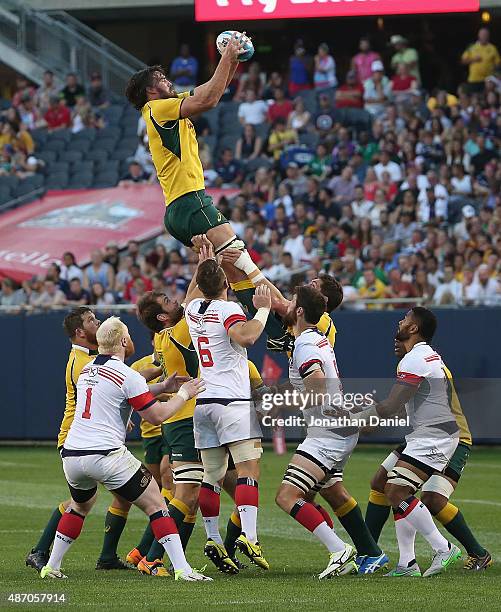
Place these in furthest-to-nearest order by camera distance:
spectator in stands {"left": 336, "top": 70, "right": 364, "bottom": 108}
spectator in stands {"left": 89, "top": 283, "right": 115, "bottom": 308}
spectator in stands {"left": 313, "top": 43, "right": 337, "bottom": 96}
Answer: spectator in stands {"left": 313, "top": 43, "right": 337, "bottom": 96} < spectator in stands {"left": 336, "top": 70, "right": 364, "bottom": 108} < spectator in stands {"left": 89, "top": 283, "right": 115, "bottom": 308}

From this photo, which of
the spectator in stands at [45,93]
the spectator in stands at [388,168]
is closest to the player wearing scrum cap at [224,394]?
the spectator in stands at [388,168]

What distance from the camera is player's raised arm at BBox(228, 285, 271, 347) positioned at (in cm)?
927

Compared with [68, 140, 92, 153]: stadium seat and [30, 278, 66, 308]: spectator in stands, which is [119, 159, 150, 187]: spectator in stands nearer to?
[68, 140, 92, 153]: stadium seat

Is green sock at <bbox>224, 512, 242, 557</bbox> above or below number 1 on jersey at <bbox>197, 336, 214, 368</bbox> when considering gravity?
below

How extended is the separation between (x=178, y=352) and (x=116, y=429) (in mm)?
1309

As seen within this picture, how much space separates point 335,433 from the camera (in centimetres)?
957

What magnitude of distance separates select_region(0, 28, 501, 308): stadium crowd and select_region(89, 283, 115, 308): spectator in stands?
2 centimetres

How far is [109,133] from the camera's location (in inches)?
1118

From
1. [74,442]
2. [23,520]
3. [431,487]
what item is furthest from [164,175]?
[23,520]

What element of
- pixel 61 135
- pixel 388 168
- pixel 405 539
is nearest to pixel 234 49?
pixel 405 539

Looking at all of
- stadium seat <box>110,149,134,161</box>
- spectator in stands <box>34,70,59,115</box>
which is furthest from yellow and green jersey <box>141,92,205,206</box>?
spectator in stands <box>34,70,59,115</box>

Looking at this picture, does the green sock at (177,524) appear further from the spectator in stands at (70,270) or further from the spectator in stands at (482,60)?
the spectator in stands at (482,60)

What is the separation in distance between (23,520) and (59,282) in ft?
31.2

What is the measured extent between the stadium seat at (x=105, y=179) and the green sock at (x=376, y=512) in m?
18.0
